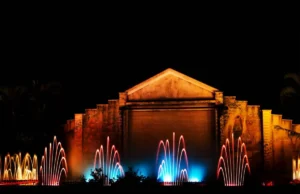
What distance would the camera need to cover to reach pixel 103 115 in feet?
110

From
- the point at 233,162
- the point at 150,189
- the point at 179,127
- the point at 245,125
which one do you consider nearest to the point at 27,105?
the point at 179,127

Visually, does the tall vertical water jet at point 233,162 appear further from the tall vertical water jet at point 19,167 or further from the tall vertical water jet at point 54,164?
the tall vertical water jet at point 19,167

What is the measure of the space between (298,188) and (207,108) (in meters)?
14.5

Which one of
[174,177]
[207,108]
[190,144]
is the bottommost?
[174,177]

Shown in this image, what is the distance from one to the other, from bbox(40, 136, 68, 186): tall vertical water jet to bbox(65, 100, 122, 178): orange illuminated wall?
49 cm

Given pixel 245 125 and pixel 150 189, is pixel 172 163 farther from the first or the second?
pixel 150 189

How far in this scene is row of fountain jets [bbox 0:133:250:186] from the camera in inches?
1235

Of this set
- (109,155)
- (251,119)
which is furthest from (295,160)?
(109,155)

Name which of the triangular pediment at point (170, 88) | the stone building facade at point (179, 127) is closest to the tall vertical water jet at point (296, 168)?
the stone building facade at point (179, 127)

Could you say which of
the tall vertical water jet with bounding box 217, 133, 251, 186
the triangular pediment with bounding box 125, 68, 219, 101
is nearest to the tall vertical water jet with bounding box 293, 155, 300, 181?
the tall vertical water jet with bounding box 217, 133, 251, 186

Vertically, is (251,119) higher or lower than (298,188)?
higher

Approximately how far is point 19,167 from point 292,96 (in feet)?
63.6

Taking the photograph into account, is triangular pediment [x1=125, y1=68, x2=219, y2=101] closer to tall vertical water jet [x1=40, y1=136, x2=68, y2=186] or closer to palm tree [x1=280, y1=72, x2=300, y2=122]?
palm tree [x1=280, y1=72, x2=300, y2=122]

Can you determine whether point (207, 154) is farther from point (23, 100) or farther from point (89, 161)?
point (23, 100)
